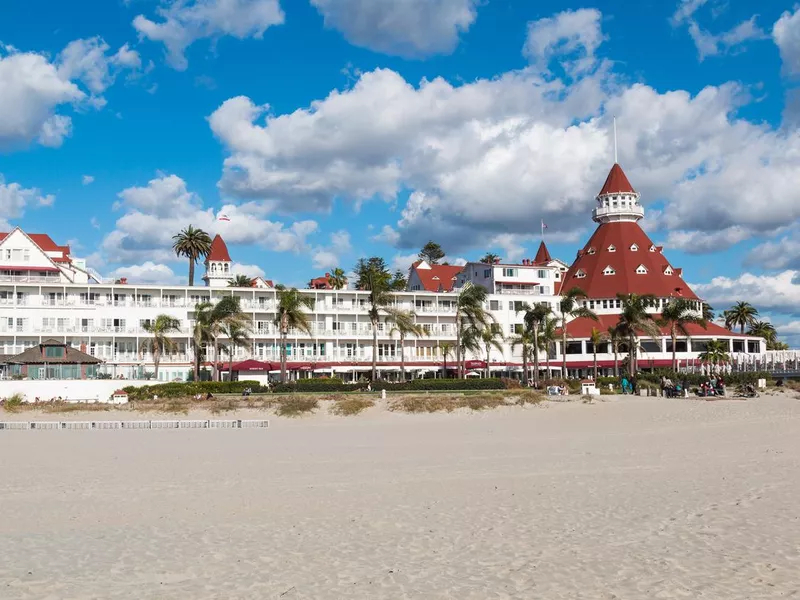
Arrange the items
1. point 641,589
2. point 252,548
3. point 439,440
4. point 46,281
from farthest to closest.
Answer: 1. point 46,281
2. point 439,440
3. point 252,548
4. point 641,589

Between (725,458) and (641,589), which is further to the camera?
(725,458)

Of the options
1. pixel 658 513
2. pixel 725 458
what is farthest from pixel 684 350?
pixel 658 513

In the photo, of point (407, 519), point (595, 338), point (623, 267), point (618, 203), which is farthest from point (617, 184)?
point (407, 519)

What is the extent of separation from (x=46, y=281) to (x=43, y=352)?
2228cm

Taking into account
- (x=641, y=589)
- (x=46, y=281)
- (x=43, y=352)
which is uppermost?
(x=46, y=281)

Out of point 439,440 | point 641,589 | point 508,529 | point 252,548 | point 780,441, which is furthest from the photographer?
point 439,440

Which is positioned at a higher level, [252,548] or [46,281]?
[46,281]

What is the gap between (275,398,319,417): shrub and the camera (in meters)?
41.6

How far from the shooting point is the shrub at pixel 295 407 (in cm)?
4162

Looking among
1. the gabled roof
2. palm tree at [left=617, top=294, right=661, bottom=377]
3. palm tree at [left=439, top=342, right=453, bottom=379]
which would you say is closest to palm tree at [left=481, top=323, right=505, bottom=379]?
palm tree at [left=439, top=342, right=453, bottom=379]

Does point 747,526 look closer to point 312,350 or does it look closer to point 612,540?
point 612,540

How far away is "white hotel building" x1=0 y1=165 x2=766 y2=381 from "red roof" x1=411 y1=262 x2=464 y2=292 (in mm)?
5809

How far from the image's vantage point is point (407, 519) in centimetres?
1380

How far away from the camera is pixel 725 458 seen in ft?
68.4
